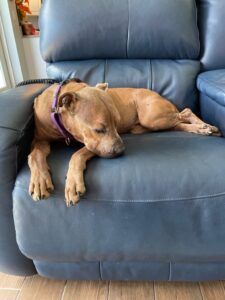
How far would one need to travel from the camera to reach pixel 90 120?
0.98 meters

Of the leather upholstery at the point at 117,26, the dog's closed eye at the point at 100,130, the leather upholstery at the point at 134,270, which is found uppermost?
the leather upholstery at the point at 117,26

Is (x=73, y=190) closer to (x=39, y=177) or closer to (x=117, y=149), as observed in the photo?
(x=39, y=177)

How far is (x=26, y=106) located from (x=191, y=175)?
2.20ft

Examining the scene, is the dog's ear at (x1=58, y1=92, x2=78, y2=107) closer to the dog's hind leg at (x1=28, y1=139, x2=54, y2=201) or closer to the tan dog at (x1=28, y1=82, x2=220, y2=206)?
the tan dog at (x1=28, y1=82, x2=220, y2=206)

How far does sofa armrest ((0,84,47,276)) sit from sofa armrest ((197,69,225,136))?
80 centimetres

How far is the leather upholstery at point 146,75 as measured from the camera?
150cm

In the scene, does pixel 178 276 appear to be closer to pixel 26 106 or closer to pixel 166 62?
pixel 26 106

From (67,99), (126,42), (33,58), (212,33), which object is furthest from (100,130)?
(33,58)

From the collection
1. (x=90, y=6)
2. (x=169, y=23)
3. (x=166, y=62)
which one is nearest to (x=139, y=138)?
(x=166, y=62)

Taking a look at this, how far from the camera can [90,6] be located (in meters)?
1.48

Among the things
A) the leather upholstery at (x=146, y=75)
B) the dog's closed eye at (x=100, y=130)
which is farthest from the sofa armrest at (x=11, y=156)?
the leather upholstery at (x=146, y=75)

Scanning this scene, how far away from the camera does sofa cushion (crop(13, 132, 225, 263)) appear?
826 millimetres

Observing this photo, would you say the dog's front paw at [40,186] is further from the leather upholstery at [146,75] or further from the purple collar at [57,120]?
the leather upholstery at [146,75]

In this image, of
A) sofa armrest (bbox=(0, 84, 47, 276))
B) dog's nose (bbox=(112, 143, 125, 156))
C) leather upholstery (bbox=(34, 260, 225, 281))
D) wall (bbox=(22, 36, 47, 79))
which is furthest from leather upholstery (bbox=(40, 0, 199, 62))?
leather upholstery (bbox=(34, 260, 225, 281))
